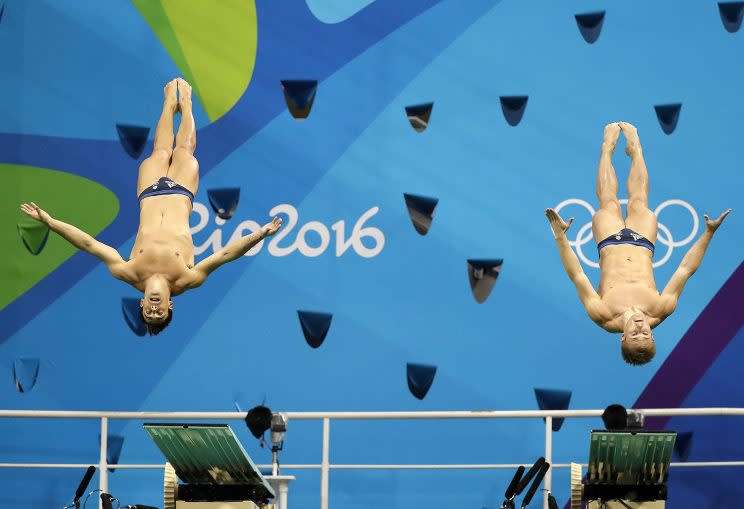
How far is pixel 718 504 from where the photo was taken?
6.82 m

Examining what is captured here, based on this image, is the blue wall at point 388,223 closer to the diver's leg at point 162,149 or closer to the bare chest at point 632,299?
the diver's leg at point 162,149

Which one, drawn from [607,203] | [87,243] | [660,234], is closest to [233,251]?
[87,243]

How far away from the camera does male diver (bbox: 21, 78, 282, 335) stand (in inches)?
239

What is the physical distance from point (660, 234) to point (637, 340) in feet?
4.72

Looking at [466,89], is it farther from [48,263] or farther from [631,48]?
[48,263]

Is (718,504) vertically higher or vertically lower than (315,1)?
lower

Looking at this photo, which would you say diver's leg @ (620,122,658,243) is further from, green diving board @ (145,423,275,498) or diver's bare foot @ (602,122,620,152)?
green diving board @ (145,423,275,498)

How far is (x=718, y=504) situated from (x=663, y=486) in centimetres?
315

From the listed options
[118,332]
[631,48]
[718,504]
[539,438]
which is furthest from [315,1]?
[718,504]

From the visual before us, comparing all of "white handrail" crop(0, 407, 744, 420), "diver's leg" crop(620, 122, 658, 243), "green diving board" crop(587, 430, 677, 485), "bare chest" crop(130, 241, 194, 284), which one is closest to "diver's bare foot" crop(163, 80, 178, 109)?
"bare chest" crop(130, 241, 194, 284)

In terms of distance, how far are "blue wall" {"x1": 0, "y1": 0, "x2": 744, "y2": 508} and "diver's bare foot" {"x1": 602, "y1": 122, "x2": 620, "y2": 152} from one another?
567 mm

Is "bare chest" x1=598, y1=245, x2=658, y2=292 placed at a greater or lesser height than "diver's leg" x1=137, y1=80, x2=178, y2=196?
lesser

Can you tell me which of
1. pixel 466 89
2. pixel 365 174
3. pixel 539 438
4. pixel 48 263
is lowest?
pixel 539 438

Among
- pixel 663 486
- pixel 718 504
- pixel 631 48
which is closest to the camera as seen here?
pixel 663 486
